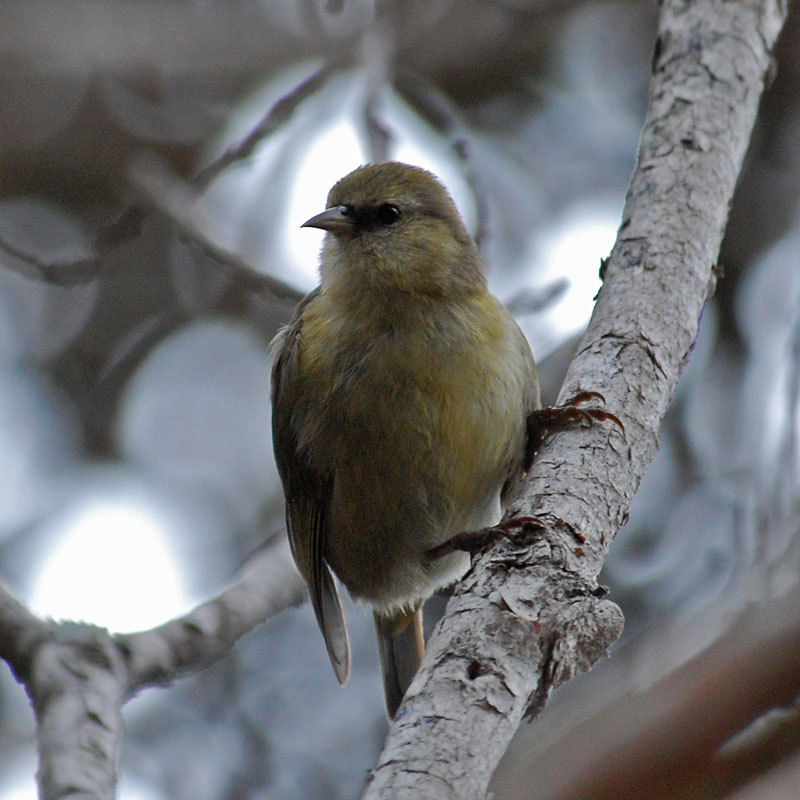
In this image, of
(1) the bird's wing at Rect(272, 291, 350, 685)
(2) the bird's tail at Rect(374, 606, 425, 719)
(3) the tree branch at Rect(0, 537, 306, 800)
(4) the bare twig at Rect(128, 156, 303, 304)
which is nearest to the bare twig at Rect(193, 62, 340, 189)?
(4) the bare twig at Rect(128, 156, 303, 304)

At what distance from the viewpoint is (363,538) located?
144 inches

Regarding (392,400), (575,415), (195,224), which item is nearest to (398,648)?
(392,400)

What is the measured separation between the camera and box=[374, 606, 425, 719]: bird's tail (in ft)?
13.1

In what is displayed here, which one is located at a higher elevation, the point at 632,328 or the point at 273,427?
the point at 273,427

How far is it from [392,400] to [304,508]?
682 millimetres

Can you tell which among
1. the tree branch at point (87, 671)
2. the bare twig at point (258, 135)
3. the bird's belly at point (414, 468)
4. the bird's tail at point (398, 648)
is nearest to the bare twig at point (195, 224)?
the bare twig at point (258, 135)

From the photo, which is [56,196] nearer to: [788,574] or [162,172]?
[162,172]

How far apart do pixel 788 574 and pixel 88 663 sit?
146 cm

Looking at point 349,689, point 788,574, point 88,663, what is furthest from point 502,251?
point 788,574

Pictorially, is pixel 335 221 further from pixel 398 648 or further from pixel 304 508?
pixel 398 648

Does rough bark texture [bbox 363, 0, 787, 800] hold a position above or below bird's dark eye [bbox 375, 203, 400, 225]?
below

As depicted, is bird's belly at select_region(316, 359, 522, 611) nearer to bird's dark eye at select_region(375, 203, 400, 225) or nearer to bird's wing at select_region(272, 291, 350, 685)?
bird's wing at select_region(272, 291, 350, 685)

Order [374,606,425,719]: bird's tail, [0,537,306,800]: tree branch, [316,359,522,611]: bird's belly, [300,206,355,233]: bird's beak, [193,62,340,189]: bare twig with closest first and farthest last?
[0,537,306,800]: tree branch → [316,359,522,611]: bird's belly → [300,206,355,233]: bird's beak → [374,606,425,719]: bird's tail → [193,62,340,189]: bare twig

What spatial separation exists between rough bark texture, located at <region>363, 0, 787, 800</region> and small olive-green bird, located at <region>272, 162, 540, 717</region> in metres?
0.65
